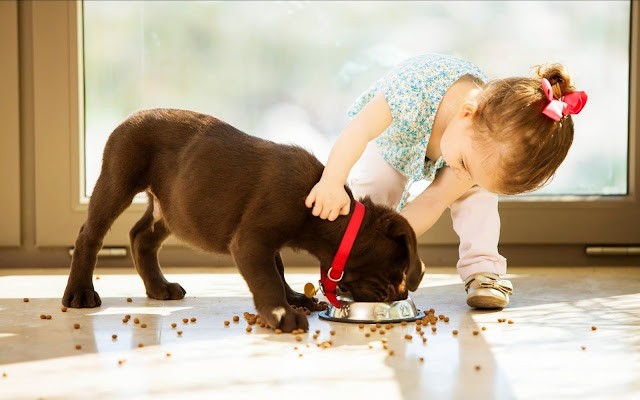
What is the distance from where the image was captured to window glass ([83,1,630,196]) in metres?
4.05

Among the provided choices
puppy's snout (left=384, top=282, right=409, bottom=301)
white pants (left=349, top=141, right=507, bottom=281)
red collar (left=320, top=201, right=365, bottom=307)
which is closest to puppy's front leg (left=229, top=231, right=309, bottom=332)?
red collar (left=320, top=201, right=365, bottom=307)

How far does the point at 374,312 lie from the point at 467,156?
538 mm

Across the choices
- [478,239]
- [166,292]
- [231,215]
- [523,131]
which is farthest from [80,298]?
[523,131]

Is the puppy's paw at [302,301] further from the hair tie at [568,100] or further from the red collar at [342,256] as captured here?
the hair tie at [568,100]

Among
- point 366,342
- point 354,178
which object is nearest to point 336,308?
point 366,342

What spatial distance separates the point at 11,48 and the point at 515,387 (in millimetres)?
2825

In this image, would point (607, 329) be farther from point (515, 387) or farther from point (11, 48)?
point (11, 48)

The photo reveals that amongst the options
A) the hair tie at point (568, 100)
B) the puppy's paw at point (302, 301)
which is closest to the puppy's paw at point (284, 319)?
the puppy's paw at point (302, 301)

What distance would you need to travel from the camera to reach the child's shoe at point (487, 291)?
9.62 ft

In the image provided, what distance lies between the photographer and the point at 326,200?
2611 mm

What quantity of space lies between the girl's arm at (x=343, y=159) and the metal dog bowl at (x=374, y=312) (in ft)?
0.91

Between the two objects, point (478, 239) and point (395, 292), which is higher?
point (478, 239)

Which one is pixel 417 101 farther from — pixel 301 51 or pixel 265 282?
pixel 301 51

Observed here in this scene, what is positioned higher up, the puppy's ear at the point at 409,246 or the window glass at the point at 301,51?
the window glass at the point at 301,51
